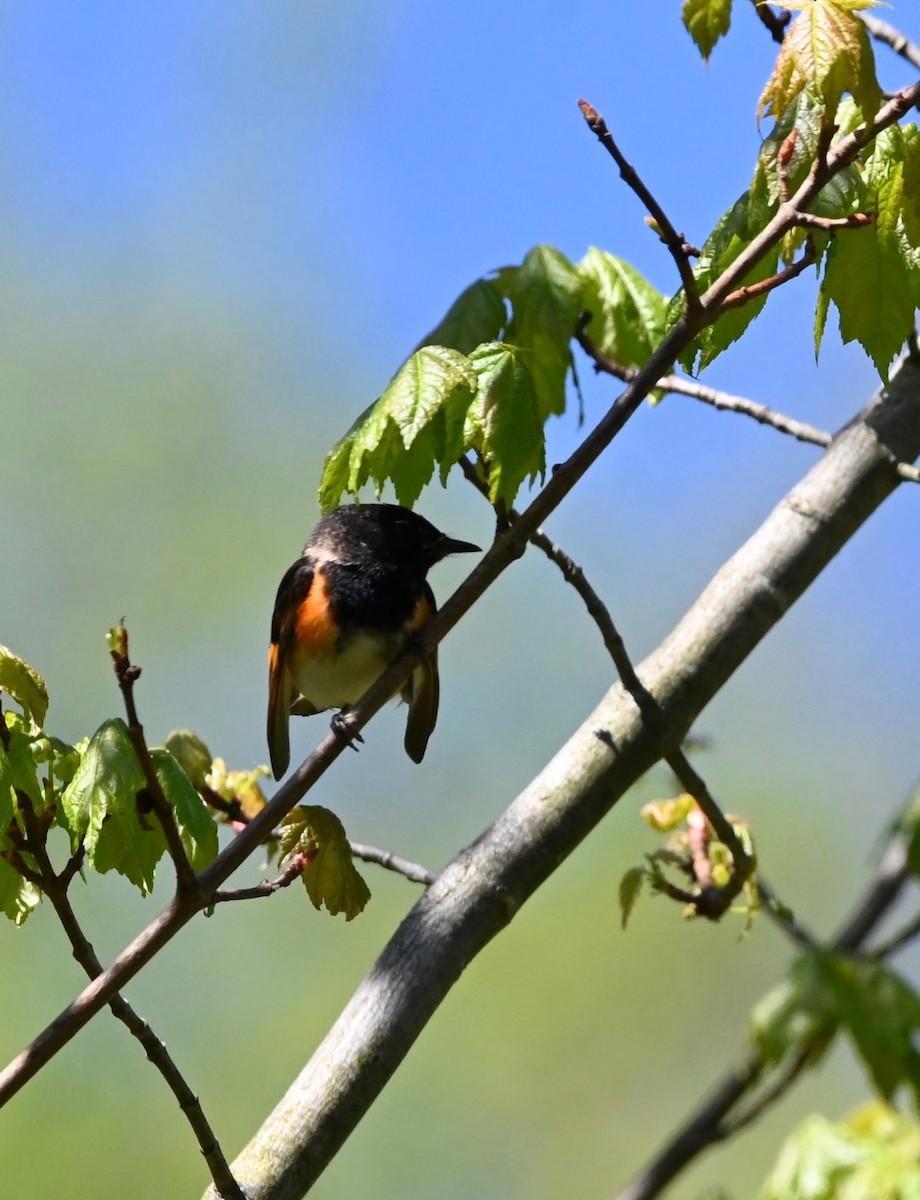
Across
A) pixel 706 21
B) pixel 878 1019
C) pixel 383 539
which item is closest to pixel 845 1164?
pixel 878 1019

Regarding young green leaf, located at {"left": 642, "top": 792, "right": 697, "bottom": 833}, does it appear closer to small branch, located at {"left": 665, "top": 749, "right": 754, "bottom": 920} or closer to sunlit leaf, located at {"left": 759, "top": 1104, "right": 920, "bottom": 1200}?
small branch, located at {"left": 665, "top": 749, "right": 754, "bottom": 920}

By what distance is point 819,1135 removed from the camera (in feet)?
6.80

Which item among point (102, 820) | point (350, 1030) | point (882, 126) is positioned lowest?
point (350, 1030)

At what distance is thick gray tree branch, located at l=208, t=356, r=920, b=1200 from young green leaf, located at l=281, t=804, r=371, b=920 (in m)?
0.22

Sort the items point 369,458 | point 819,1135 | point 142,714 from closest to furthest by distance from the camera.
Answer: point 819,1135 → point 369,458 → point 142,714

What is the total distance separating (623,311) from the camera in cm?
385

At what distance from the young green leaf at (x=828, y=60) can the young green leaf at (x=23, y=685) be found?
1590mm

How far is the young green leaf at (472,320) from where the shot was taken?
3246 mm

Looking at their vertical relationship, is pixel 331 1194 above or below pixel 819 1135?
above

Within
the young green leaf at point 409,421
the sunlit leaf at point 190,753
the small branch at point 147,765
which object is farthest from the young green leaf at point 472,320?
the small branch at point 147,765

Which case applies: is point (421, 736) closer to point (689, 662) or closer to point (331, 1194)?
point (689, 662)

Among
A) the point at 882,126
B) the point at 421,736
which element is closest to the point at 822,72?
the point at 882,126

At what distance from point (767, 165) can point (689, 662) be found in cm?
125

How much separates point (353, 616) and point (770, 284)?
2.20 metres
